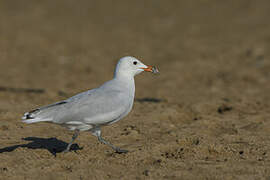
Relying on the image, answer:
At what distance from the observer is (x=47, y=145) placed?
6.04m

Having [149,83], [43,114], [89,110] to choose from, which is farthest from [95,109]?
[149,83]

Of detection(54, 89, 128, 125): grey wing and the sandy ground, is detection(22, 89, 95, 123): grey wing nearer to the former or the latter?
detection(54, 89, 128, 125): grey wing

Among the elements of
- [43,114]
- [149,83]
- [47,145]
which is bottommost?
[47,145]

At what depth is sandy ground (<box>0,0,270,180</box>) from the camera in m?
5.29

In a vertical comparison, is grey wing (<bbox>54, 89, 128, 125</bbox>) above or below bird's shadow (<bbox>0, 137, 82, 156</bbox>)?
above

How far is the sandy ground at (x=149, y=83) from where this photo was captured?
17.4ft

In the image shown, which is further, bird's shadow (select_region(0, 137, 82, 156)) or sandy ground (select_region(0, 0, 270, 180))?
bird's shadow (select_region(0, 137, 82, 156))

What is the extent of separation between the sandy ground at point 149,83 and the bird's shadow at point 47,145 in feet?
0.05

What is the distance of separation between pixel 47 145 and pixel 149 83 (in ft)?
19.9

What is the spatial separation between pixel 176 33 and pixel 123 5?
14.3 feet

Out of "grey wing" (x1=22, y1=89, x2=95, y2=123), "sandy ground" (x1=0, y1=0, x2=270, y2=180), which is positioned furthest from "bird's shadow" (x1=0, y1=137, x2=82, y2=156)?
"grey wing" (x1=22, y1=89, x2=95, y2=123)

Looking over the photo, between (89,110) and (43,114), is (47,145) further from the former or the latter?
(89,110)

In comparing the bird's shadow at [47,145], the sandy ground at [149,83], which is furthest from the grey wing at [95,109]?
the bird's shadow at [47,145]

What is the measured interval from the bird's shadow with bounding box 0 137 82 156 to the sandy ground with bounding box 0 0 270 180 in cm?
1
